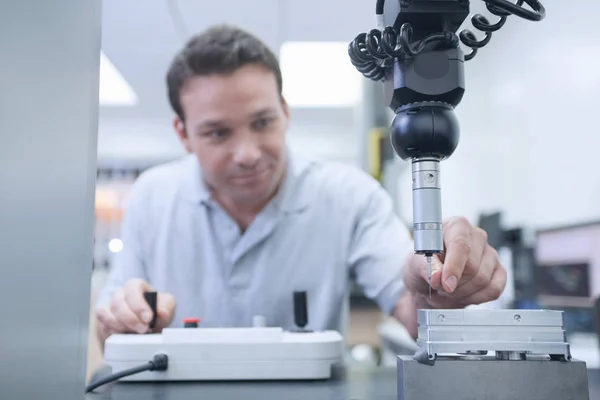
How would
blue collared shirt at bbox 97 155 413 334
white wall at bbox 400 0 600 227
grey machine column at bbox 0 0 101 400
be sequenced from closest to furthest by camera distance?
1. grey machine column at bbox 0 0 101 400
2. blue collared shirt at bbox 97 155 413 334
3. white wall at bbox 400 0 600 227

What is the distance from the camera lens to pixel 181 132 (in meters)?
1.17

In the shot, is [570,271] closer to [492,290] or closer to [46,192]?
[492,290]

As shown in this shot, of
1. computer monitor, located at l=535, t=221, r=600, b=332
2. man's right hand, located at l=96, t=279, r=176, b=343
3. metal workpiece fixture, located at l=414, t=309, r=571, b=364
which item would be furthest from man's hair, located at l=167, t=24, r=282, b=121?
computer monitor, located at l=535, t=221, r=600, b=332

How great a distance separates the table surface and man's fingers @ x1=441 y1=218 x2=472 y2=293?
0.14 m

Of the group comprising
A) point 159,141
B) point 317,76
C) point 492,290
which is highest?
point 317,76

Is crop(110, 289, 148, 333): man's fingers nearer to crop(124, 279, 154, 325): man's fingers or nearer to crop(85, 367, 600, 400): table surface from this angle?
crop(124, 279, 154, 325): man's fingers

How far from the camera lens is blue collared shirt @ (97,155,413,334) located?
1.17 m

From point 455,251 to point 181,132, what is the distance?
2.47ft

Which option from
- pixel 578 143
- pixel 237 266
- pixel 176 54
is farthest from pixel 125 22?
pixel 578 143

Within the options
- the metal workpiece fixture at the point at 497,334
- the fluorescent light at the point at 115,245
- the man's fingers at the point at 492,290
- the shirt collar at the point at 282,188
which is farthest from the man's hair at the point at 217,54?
the metal workpiece fixture at the point at 497,334

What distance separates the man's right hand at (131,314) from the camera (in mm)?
823

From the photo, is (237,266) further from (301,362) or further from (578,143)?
(578,143)

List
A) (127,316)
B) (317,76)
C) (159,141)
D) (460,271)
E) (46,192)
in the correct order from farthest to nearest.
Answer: (317,76) → (159,141) → (127,316) → (460,271) → (46,192)

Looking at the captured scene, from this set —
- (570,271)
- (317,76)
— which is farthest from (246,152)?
(570,271)
